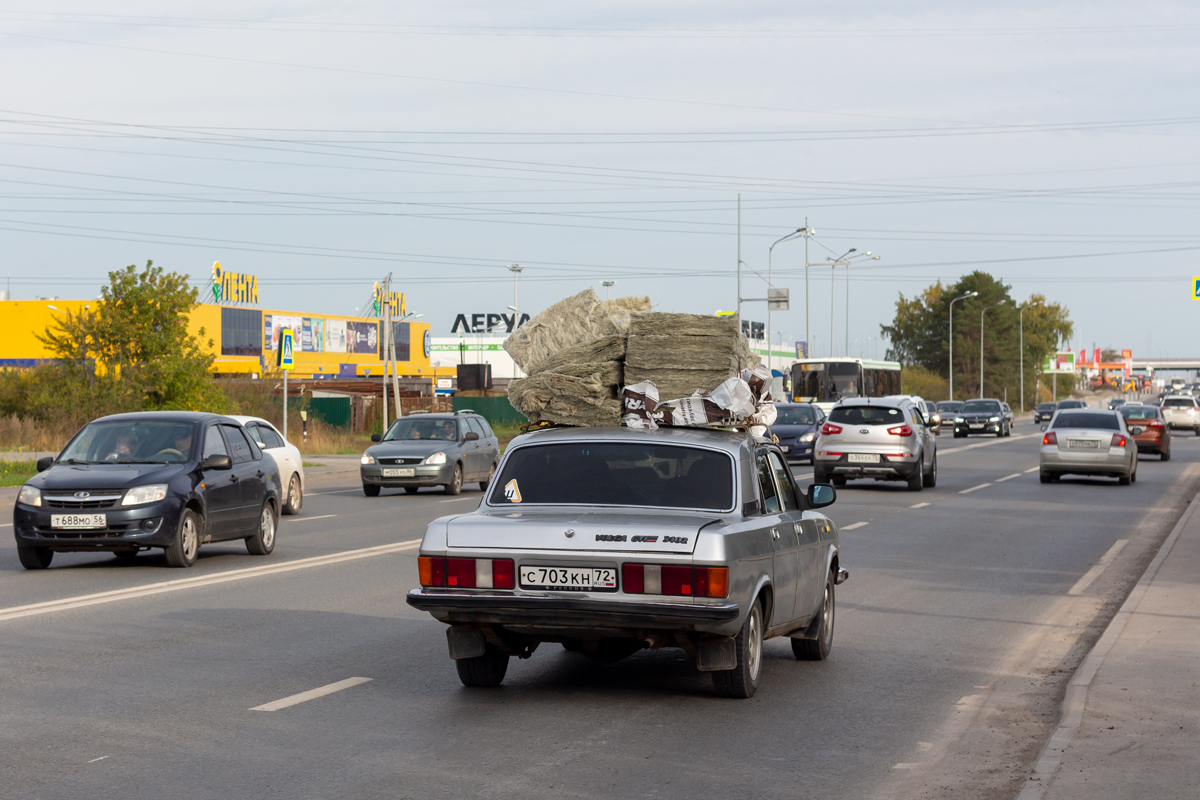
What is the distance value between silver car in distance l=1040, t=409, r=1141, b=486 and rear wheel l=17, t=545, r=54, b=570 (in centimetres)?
2070

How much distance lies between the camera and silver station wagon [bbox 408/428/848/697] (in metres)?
7.01

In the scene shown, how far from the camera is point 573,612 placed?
277 inches

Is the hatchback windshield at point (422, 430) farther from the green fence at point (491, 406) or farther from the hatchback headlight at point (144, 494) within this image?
the green fence at point (491, 406)

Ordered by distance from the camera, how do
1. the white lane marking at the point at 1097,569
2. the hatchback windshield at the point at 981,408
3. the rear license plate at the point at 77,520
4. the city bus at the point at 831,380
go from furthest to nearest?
1. the hatchback windshield at the point at 981,408
2. the city bus at the point at 831,380
3. the rear license plate at the point at 77,520
4. the white lane marking at the point at 1097,569

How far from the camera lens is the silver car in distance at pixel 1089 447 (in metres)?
29.1

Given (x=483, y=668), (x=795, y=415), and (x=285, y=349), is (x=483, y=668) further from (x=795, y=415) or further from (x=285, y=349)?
(x=795, y=415)

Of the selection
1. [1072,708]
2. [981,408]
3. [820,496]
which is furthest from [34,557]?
[981,408]

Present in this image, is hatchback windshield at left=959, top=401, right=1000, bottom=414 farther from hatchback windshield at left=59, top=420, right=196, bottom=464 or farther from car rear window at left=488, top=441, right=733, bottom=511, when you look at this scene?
car rear window at left=488, top=441, right=733, bottom=511

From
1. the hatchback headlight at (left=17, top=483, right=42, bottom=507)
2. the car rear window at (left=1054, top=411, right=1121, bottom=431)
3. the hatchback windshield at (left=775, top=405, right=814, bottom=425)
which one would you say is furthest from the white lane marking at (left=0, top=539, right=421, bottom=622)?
the hatchback windshield at (left=775, top=405, right=814, bottom=425)

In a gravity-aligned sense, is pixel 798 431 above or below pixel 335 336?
below

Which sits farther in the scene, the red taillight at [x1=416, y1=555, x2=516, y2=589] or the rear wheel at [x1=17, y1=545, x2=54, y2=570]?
the rear wheel at [x1=17, y1=545, x2=54, y2=570]

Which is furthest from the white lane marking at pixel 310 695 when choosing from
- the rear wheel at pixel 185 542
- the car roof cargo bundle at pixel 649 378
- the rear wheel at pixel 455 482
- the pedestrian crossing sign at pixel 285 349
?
the pedestrian crossing sign at pixel 285 349

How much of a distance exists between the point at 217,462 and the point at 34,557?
1.94 meters

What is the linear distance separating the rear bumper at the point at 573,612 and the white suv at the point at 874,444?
67.5ft
